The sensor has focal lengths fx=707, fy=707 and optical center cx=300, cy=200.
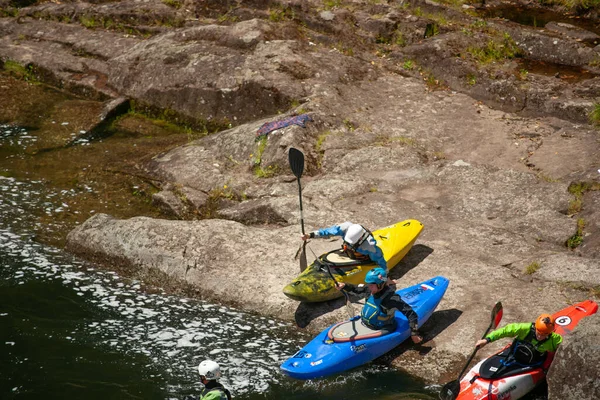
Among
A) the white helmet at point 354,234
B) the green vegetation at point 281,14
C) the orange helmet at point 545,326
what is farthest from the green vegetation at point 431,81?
the orange helmet at point 545,326

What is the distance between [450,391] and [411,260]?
3828mm

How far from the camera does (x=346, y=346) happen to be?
10469mm

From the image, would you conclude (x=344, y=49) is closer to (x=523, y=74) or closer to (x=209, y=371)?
(x=523, y=74)

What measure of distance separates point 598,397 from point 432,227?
587 cm

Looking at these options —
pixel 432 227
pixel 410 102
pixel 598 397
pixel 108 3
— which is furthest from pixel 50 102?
pixel 598 397

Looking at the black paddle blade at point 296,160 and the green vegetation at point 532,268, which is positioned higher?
the black paddle blade at point 296,160

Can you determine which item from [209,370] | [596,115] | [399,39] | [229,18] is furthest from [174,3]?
[209,370]

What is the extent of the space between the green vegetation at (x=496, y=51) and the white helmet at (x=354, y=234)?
9.95 meters

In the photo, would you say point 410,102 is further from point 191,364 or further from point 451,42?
point 191,364

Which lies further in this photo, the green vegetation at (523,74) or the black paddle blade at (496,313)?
the green vegetation at (523,74)

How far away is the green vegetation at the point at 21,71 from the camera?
23078 mm

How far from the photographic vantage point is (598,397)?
330 inches

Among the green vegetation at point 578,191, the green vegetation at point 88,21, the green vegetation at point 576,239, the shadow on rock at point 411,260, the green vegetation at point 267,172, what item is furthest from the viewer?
the green vegetation at point 88,21

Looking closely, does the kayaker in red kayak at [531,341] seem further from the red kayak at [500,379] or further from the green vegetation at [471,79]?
the green vegetation at [471,79]
